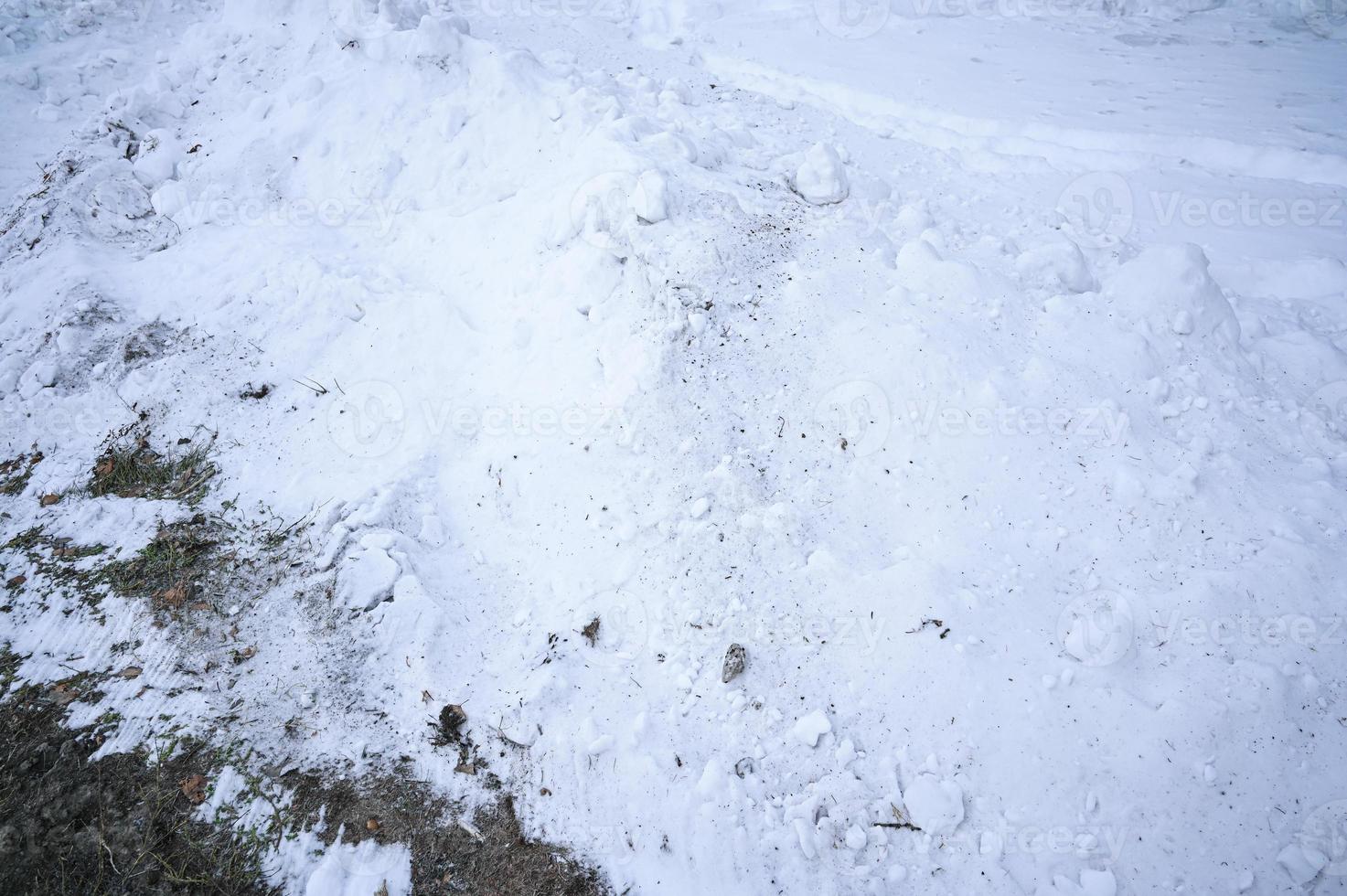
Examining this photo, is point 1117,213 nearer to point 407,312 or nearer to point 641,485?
point 641,485

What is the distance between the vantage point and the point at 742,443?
370 centimetres

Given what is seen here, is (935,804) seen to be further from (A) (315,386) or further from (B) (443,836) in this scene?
(A) (315,386)

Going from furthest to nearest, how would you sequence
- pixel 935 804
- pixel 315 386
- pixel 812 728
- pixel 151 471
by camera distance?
pixel 315 386, pixel 151 471, pixel 812 728, pixel 935 804

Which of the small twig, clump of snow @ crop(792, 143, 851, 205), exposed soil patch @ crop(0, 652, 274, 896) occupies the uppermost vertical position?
clump of snow @ crop(792, 143, 851, 205)

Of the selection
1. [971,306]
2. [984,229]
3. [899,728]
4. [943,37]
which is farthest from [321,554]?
[943,37]

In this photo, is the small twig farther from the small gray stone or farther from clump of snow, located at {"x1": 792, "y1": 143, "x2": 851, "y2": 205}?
clump of snow, located at {"x1": 792, "y1": 143, "x2": 851, "y2": 205}

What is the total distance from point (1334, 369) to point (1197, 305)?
3.10ft

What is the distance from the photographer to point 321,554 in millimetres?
3654

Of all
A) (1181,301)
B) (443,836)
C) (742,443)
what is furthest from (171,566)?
(1181,301)

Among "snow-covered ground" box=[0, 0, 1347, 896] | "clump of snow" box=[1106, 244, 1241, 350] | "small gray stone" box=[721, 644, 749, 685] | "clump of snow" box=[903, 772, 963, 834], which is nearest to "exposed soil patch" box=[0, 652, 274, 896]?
"snow-covered ground" box=[0, 0, 1347, 896]

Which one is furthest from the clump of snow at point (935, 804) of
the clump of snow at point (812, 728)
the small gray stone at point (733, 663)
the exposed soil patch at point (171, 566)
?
the exposed soil patch at point (171, 566)

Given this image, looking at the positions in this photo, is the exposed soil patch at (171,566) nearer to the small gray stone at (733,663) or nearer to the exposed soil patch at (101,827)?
the exposed soil patch at (101,827)

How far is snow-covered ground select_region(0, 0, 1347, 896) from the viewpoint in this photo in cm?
271

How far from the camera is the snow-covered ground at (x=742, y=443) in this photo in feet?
8.87
